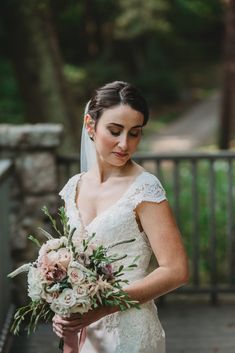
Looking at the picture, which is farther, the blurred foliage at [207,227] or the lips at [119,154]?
the blurred foliage at [207,227]

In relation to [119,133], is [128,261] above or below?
below

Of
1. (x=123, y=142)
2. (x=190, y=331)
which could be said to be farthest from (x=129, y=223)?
(x=190, y=331)

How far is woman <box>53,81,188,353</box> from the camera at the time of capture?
7.93 feet

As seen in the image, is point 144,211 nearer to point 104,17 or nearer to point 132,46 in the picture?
point 104,17

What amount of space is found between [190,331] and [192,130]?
17.0 meters

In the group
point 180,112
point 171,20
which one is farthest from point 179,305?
point 171,20

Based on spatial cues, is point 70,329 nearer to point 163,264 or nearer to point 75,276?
point 75,276

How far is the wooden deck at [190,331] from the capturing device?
5.01 m

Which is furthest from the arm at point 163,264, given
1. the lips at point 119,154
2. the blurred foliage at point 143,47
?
the blurred foliage at point 143,47

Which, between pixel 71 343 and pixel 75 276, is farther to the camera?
pixel 71 343

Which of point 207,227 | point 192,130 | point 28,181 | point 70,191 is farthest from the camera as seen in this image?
point 192,130

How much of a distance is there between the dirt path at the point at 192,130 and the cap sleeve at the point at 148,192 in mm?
15519

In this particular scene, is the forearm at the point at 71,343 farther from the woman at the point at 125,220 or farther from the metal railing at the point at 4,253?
the metal railing at the point at 4,253

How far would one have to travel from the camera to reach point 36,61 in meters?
9.31
